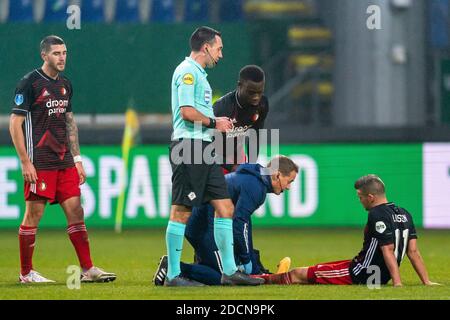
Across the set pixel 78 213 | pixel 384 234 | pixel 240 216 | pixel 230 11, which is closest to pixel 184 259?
pixel 78 213

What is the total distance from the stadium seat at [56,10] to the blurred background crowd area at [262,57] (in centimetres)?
2

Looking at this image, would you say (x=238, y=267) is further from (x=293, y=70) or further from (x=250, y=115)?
(x=293, y=70)

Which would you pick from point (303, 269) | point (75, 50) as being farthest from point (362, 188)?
point (75, 50)

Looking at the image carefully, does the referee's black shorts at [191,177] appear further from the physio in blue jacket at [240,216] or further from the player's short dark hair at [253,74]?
the player's short dark hair at [253,74]

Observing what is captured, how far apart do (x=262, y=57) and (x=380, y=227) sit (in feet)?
28.5

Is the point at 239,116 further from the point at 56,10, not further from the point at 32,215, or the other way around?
the point at 56,10

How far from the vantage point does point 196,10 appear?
1755cm

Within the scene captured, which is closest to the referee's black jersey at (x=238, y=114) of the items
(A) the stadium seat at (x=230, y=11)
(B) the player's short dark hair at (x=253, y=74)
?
(B) the player's short dark hair at (x=253, y=74)

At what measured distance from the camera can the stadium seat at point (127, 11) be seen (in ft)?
57.7

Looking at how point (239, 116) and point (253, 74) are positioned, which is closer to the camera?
point (253, 74)

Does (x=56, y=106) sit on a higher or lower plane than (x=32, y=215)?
higher

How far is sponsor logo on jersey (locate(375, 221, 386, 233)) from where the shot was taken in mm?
8938

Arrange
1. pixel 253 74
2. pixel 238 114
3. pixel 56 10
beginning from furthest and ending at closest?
pixel 56 10, pixel 238 114, pixel 253 74

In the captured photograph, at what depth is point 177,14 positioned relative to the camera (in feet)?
57.5
